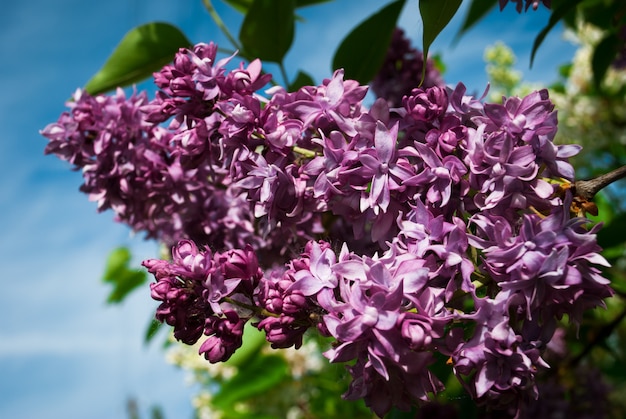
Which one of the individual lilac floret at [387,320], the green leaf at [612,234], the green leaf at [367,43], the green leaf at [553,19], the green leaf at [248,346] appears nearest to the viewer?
the individual lilac floret at [387,320]

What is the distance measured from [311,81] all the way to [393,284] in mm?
671

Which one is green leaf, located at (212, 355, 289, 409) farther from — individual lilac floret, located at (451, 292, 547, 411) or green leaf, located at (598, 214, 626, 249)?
individual lilac floret, located at (451, 292, 547, 411)

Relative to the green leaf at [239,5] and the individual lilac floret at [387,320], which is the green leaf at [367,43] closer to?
the green leaf at [239,5]

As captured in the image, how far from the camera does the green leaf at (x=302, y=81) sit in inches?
44.9

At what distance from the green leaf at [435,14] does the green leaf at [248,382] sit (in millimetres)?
1565

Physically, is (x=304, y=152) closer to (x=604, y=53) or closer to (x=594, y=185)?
(x=594, y=185)

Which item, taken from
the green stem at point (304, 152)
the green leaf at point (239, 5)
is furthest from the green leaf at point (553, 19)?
the green leaf at point (239, 5)

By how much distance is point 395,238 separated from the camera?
600mm

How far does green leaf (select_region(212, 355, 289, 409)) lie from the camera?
2.03m

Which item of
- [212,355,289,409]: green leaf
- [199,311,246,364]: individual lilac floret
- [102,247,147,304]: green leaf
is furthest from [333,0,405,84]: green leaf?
[102,247,147,304]: green leaf

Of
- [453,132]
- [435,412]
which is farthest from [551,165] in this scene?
[435,412]

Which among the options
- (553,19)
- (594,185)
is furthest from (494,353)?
(553,19)

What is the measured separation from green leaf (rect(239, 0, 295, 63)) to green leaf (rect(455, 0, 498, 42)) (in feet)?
1.32

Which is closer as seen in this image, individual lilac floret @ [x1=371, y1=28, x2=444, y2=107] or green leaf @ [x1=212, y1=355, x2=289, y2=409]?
individual lilac floret @ [x1=371, y1=28, x2=444, y2=107]
